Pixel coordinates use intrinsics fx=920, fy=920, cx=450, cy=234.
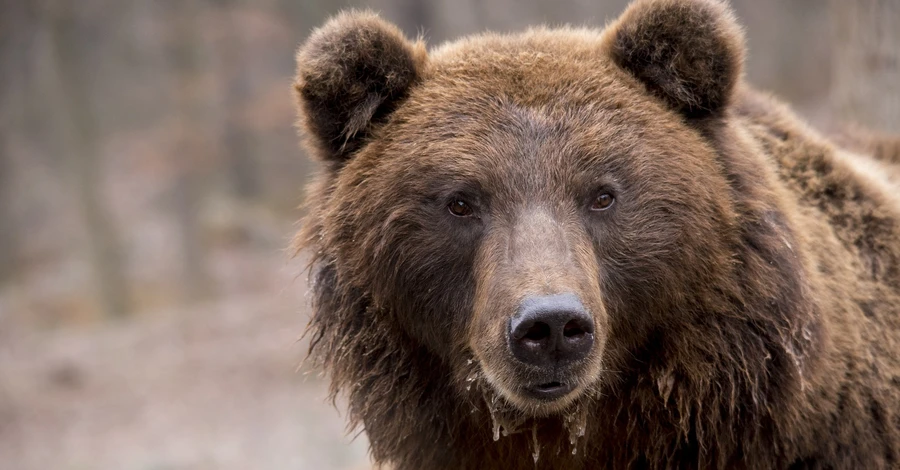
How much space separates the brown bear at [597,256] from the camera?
12.9ft

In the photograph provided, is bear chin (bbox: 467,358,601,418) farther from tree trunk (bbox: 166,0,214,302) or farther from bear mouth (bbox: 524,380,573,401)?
tree trunk (bbox: 166,0,214,302)

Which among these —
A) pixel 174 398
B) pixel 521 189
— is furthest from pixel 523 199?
pixel 174 398

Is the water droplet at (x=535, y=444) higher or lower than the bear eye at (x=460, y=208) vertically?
lower

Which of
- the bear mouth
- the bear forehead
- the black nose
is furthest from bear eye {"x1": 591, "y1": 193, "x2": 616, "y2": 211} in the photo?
the bear mouth

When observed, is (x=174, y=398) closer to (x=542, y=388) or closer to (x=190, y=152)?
(x=190, y=152)

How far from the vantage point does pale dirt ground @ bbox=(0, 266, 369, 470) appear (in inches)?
452

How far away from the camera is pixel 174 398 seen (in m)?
13.8

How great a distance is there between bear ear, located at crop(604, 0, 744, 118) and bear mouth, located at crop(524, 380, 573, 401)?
1424 millimetres

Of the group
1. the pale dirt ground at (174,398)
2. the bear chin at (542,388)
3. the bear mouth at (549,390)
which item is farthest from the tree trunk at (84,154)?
the bear mouth at (549,390)

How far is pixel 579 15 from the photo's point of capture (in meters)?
22.0

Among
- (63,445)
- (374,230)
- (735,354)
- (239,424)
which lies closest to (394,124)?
(374,230)

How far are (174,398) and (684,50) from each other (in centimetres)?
1148

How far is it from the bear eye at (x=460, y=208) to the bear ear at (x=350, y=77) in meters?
0.62

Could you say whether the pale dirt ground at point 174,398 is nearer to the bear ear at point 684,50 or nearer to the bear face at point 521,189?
the bear face at point 521,189
